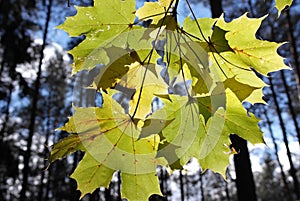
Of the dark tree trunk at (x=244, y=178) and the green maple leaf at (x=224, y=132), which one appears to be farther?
the dark tree trunk at (x=244, y=178)

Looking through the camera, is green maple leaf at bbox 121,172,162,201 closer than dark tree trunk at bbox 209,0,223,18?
Yes

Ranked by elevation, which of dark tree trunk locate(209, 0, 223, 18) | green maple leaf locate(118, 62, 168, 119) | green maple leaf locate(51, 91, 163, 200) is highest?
dark tree trunk locate(209, 0, 223, 18)

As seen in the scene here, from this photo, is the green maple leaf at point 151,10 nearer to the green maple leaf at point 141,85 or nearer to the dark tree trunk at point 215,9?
the green maple leaf at point 141,85

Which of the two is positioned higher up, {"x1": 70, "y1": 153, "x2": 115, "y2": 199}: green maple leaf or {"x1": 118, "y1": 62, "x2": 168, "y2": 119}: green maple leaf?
{"x1": 118, "y1": 62, "x2": 168, "y2": 119}: green maple leaf

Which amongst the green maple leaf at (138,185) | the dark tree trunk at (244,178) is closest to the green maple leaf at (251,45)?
the green maple leaf at (138,185)

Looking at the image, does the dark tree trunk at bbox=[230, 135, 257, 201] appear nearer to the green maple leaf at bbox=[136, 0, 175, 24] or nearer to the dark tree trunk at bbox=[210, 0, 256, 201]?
the dark tree trunk at bbox=[210, 0, 256, 201]

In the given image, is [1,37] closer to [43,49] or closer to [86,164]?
[43,49]

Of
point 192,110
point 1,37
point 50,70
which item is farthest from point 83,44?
point 50,70

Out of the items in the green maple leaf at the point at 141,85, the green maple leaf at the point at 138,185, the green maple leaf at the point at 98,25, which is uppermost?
the green maple leaf at the point at 98,25

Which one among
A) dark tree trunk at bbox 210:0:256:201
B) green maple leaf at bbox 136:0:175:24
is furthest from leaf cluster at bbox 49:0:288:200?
dark tree trunk at bbox 210:0:256:201

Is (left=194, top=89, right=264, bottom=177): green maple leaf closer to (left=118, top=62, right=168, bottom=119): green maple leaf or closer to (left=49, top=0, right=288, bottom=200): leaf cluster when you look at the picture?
(left=49, top=0, right=288, bottom=200): leaf cluster
